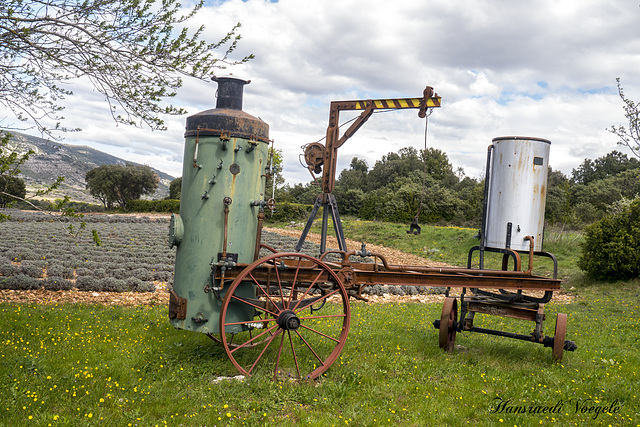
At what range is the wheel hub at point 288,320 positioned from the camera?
16.8 feet

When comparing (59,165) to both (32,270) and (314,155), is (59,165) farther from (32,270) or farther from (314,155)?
(314,155)

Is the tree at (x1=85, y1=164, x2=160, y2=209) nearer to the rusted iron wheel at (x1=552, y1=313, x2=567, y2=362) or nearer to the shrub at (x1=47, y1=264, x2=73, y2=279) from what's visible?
the shrub at (x1=47, y1=264, x2=73, y2=279)

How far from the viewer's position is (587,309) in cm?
1086

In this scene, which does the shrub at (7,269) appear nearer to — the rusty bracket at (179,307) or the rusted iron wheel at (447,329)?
the rusty bracket at (179,307)

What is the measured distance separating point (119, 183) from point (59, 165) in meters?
86.6

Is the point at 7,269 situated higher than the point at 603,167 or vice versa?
the point at 603,167

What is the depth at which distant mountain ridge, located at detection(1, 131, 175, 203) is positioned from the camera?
6465 mm

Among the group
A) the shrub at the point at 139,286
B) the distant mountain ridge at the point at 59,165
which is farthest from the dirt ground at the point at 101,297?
the distant mountain ridge at the point at 59,165

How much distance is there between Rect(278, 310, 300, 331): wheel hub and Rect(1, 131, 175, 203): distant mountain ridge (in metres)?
2.63

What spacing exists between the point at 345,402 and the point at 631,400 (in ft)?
9.71

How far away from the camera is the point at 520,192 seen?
6.79m

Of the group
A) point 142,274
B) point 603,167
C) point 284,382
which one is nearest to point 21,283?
point 142,274

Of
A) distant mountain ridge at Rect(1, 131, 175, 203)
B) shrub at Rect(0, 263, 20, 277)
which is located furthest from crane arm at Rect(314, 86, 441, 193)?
shrub at Rect(0, 263, 20, 277)

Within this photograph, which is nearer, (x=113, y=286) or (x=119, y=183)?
(x=113, y=286)
